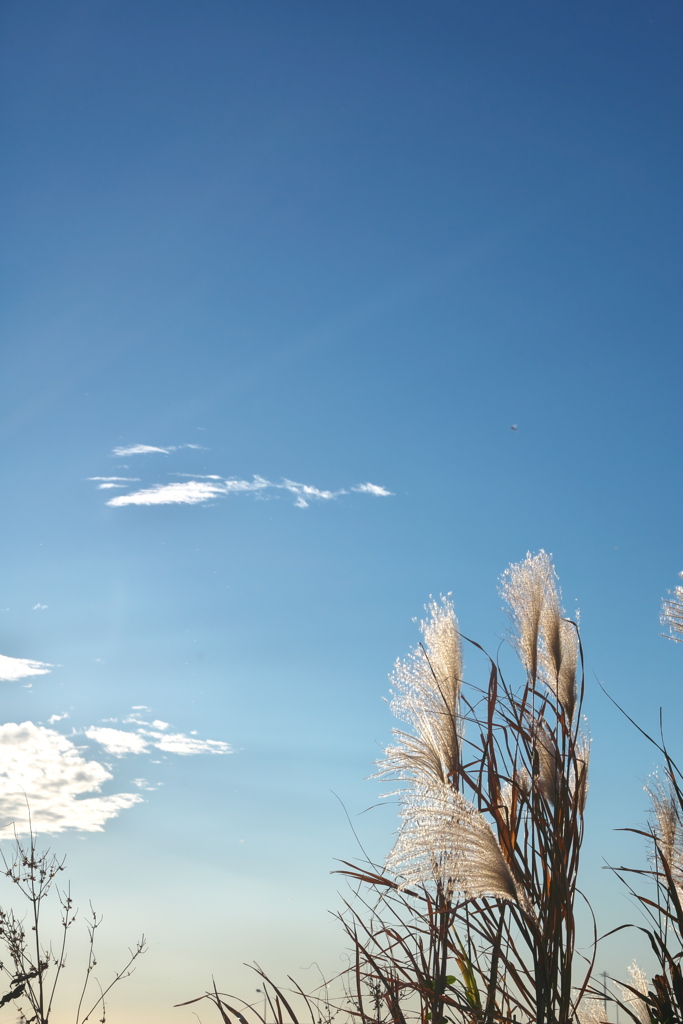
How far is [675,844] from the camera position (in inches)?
84.7

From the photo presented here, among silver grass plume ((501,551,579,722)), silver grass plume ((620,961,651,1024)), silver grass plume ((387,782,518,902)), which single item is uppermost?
silver grass plume ((501,551,579,722))

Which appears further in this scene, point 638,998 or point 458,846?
point 638,998

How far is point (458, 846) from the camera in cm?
155

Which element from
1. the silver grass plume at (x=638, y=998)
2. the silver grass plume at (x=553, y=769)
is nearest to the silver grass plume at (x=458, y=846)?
the silver grass plume at (x=553, y=769)

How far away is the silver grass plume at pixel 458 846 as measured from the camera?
1.51 meters

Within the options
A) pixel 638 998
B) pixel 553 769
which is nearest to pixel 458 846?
pixel 553 769

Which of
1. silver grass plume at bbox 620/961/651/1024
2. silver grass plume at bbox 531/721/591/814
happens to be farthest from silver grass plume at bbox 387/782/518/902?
silver grass plume at bbox 620/961/651/1024

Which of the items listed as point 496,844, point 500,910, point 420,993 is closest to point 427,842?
point 496,844

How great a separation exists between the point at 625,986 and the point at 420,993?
0.56m

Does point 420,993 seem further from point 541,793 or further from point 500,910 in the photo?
point 541,793

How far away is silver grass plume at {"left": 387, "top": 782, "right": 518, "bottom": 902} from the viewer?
1515 mm

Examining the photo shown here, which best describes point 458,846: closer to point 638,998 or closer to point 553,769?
point 553,769

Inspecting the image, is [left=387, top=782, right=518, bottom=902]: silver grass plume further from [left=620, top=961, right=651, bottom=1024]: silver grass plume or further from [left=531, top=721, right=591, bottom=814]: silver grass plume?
[left=620, top=961, right=651, bottom=1024]: silver grass plume

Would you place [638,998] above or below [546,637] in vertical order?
below
